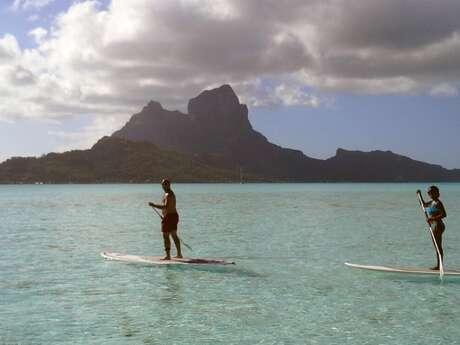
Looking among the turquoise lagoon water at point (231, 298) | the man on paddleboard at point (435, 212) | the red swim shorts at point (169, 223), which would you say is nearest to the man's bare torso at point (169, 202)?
the red swim shorts at point (169, 223)

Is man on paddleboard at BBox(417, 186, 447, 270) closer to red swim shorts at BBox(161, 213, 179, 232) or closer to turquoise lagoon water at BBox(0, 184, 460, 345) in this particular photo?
turquoise lagoon water at BBox(0, 184, 460, 345)

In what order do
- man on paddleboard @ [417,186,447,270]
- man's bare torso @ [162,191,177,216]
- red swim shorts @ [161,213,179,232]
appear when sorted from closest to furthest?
man on paddleboard @ [417,186,447,270] → man's bare torso @ [162,191,177,216] → red swim shorts @ [161,213,179,232]

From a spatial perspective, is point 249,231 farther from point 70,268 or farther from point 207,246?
point 70,268

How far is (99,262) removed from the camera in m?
21.6

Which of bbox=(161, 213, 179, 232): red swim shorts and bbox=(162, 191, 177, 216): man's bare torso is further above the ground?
bbox=(162, 191, 177, 216): man's bare torso

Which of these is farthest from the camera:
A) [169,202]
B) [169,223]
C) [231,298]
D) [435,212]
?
[169,223]

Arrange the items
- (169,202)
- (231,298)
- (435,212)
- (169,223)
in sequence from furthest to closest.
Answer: (169,223)
(169,202)
(435,212)
(231,298)

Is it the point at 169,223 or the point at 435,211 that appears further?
the point at 169,223

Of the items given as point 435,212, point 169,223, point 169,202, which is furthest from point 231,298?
point 435,212

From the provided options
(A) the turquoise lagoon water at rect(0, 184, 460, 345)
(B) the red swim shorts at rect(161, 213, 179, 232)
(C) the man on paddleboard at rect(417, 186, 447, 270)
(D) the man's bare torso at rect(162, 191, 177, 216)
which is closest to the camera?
(A) the turquoise lagoon water at rect(0, 184, 460, 345)

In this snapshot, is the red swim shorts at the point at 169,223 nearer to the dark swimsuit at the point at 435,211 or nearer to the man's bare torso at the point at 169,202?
the man's bare torso at the point at 169,202

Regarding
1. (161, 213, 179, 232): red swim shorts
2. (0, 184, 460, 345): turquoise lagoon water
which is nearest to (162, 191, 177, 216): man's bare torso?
(161, 213, 179, 232): red swim shorts

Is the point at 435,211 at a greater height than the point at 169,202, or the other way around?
the point at 169,202

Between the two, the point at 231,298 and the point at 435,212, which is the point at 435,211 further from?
the point at 231,298
